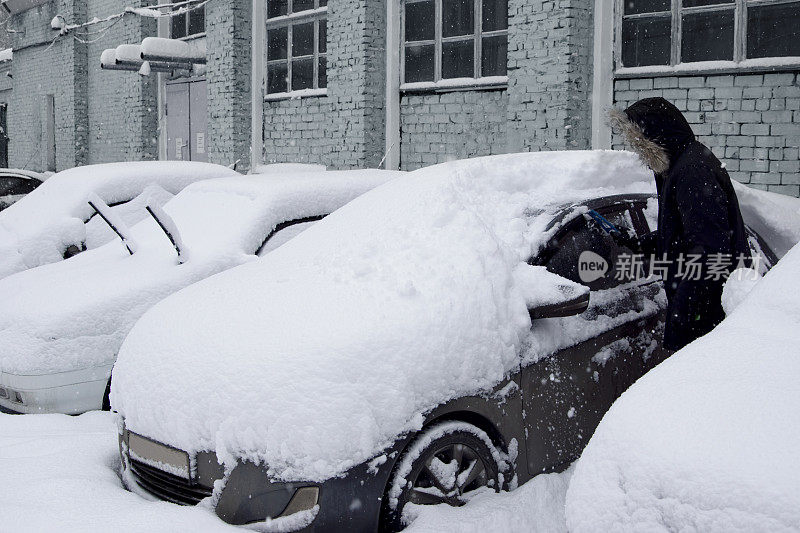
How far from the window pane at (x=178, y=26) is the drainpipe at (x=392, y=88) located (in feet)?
19.9

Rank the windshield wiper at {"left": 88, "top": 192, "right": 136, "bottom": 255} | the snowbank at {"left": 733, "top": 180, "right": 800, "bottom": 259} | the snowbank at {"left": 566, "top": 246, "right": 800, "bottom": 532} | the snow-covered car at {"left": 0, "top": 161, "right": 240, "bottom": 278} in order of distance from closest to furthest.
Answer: the snowbank at {"left": 566, "top": 246, "right": 800, "bottom": 532}, the snowbank at {"left": 733, "top": 180, "right": 800, "bottom": 259}, the windshield wiper at {"left": 88, "top": 192, "right": 136, "bottom": 255}, the snow-covered car at {"left": 0, "top": 161, "right": 240, "bottom": 278}

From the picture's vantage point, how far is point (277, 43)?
41.1 feet

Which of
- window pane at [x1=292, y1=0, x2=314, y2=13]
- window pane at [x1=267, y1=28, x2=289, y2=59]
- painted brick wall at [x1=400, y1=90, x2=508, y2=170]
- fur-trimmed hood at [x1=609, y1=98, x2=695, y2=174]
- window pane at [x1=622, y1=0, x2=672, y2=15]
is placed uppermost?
window pane at [x1=292, y1=0, x2=314, y2=13]

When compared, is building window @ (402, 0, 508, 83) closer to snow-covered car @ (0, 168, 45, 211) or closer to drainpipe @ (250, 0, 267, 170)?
drainpipe @ (250, 0, 267, 170)

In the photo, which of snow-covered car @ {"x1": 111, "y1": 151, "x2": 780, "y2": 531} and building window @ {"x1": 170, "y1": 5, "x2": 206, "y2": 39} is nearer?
snow-covered car @ {"x1": 111, "y1": 151, "x2": 780, "y2": 531}

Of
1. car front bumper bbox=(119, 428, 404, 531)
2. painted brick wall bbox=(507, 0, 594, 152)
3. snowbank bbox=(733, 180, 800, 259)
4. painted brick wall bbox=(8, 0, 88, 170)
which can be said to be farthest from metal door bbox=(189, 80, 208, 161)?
car front bumper bbox=(119, 428, 404, 531)

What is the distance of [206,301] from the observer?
11.9ft

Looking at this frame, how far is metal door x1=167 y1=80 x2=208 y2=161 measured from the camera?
14.2m

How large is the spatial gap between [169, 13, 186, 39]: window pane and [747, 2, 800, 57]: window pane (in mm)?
10761

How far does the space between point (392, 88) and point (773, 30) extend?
189 inches

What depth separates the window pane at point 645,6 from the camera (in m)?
7.75

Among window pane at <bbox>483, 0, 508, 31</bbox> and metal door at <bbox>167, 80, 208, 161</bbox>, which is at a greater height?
window pane at <bbox>483, 0, 508, 31</bbox>

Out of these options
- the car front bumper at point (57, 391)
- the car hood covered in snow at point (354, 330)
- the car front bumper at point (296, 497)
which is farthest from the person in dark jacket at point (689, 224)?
the car front bumper at point (57, 391)

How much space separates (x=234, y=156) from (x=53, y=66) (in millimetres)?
8697
